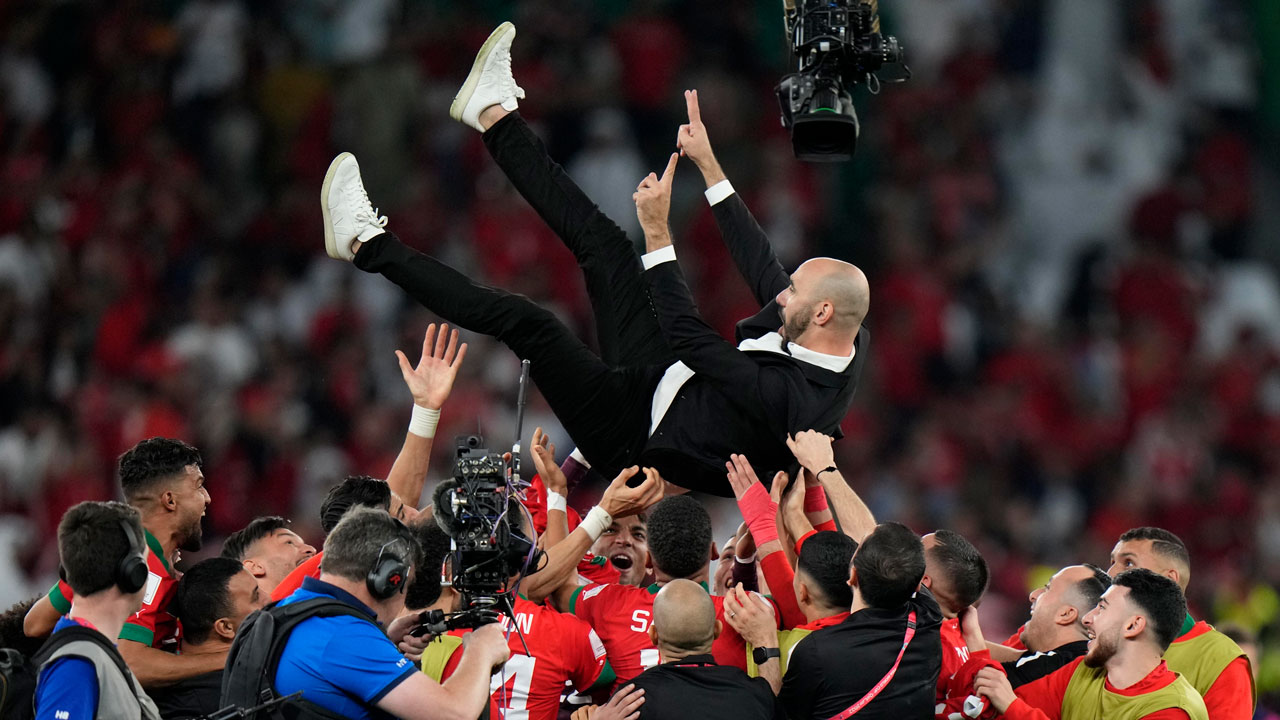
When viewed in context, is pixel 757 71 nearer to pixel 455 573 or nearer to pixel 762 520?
pixel 762 520

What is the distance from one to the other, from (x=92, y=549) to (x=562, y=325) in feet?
7.07

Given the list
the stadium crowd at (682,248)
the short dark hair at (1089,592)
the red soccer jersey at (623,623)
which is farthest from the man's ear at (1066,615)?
the stadium crowd at (682,248)

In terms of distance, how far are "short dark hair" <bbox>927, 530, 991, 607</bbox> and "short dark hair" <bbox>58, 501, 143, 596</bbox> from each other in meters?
2.47

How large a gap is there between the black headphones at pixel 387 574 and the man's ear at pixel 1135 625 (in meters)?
2.12

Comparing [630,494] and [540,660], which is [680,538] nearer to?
[630,494]

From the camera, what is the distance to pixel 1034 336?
34.3 ft

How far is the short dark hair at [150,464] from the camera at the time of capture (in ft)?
15.6

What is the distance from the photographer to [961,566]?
15.8 feet

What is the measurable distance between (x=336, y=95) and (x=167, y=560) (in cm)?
714

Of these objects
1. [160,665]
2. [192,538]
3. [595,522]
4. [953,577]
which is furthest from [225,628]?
A: [953,577]

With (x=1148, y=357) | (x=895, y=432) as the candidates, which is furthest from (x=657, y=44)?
(x=1148, y=357)

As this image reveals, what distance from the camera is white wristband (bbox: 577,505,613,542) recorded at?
191 inches

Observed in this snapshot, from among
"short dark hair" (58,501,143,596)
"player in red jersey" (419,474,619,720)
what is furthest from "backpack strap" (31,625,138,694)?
"player in red jersey" (419,474,619,720)

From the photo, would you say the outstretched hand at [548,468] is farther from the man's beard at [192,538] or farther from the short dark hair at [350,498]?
the man's beard at [192,538]
